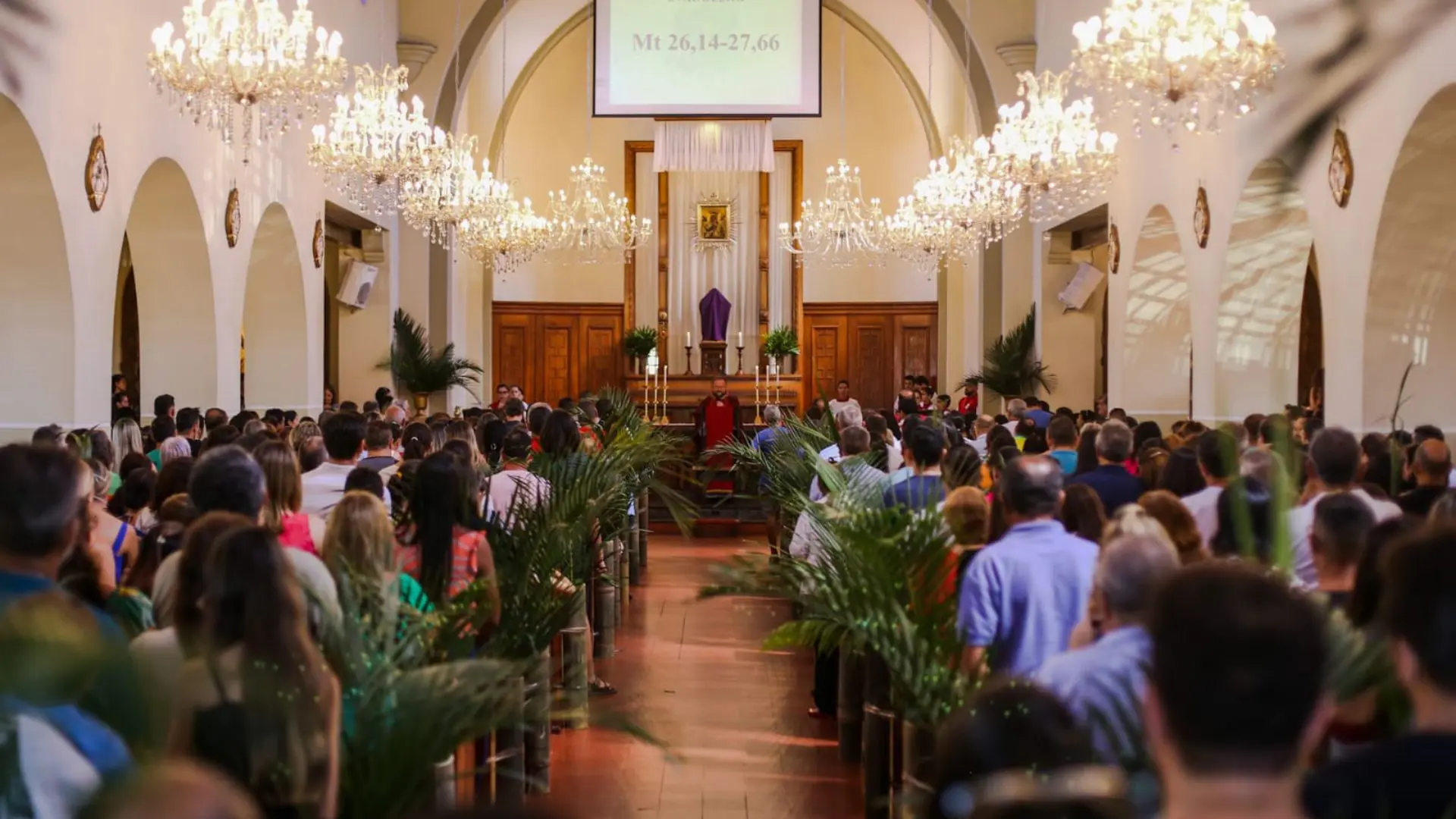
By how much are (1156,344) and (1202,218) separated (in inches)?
116

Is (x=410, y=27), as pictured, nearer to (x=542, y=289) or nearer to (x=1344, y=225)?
(x=542, y=289)

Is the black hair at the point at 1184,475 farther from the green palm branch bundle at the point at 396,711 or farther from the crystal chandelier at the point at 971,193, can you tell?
the crystal chandelier at the point at 971,193

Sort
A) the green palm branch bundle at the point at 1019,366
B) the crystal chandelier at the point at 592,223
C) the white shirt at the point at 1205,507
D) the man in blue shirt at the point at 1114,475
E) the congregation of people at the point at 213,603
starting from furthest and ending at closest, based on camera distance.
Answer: the crystal chandelier at the point at 592,223, the green palm branch bundle at the point at 1019,366, the man in blue shirt at the point at 1114,475, the white shirt at the point at 1205,507, the congregation of people at the point at 213,603

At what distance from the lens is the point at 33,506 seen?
10.4ft

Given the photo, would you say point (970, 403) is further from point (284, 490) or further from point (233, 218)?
point (284, 490)

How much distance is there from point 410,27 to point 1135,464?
13412mm

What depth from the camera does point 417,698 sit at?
2.81m

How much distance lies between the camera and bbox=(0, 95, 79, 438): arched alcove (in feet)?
33.0

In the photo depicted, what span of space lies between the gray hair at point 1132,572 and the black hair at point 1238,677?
1362mm

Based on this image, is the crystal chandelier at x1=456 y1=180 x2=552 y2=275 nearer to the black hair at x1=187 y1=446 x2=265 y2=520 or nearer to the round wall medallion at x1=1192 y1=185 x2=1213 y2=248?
the round wall medallion at x1=1192 y1=185 x2=1213 y2=248

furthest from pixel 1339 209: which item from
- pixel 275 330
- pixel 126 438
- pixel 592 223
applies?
pixel 592 223

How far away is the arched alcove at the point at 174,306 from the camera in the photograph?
43.0 ft

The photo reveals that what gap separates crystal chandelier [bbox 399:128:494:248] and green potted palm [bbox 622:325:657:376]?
7454mm

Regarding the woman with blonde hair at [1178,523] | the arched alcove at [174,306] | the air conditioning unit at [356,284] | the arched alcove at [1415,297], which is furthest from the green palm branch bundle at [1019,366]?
the woman with blonde hair at [1178,523]
